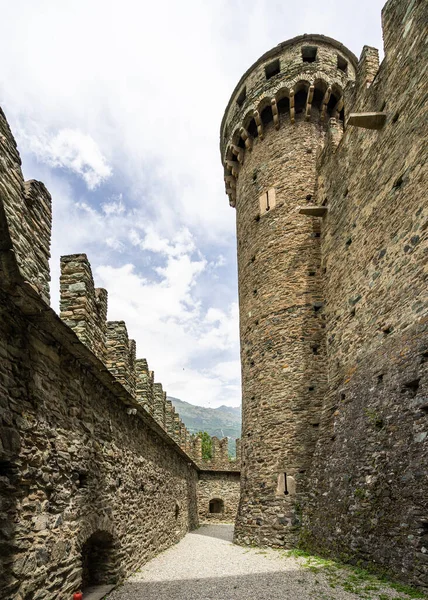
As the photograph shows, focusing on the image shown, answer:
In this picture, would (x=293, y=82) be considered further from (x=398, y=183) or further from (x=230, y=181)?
(x=398, y=183)

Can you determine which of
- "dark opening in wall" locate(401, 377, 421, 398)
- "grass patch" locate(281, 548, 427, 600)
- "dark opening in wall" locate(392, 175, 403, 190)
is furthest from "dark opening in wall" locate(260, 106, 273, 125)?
"grass patch" locate(281, 548, 427, 600)

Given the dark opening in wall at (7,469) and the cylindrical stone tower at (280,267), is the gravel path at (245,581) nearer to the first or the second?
the cylindrical stone tower at (280,267)

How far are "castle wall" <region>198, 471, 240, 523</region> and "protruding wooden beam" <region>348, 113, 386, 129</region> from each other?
18.3 meters

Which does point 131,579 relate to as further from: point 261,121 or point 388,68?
point 261,121

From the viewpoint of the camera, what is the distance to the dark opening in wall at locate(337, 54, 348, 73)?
14059 millimetres

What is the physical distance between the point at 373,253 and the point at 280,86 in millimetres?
8042

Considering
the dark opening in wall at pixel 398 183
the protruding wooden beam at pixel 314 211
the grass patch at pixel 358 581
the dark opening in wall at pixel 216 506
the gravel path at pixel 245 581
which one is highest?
the protruding wooden beam at pixel 314 211

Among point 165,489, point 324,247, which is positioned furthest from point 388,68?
point 165,489

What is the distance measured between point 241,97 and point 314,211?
6750 mm

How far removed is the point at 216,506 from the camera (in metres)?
22.1

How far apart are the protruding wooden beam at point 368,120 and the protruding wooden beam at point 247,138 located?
637 centimetres

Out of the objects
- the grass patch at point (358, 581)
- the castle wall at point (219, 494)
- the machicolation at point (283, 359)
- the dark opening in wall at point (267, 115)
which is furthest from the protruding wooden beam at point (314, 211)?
the castle wall at point (219, 494)

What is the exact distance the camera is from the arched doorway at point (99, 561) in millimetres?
6234

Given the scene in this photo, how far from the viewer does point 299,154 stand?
42.6ft
